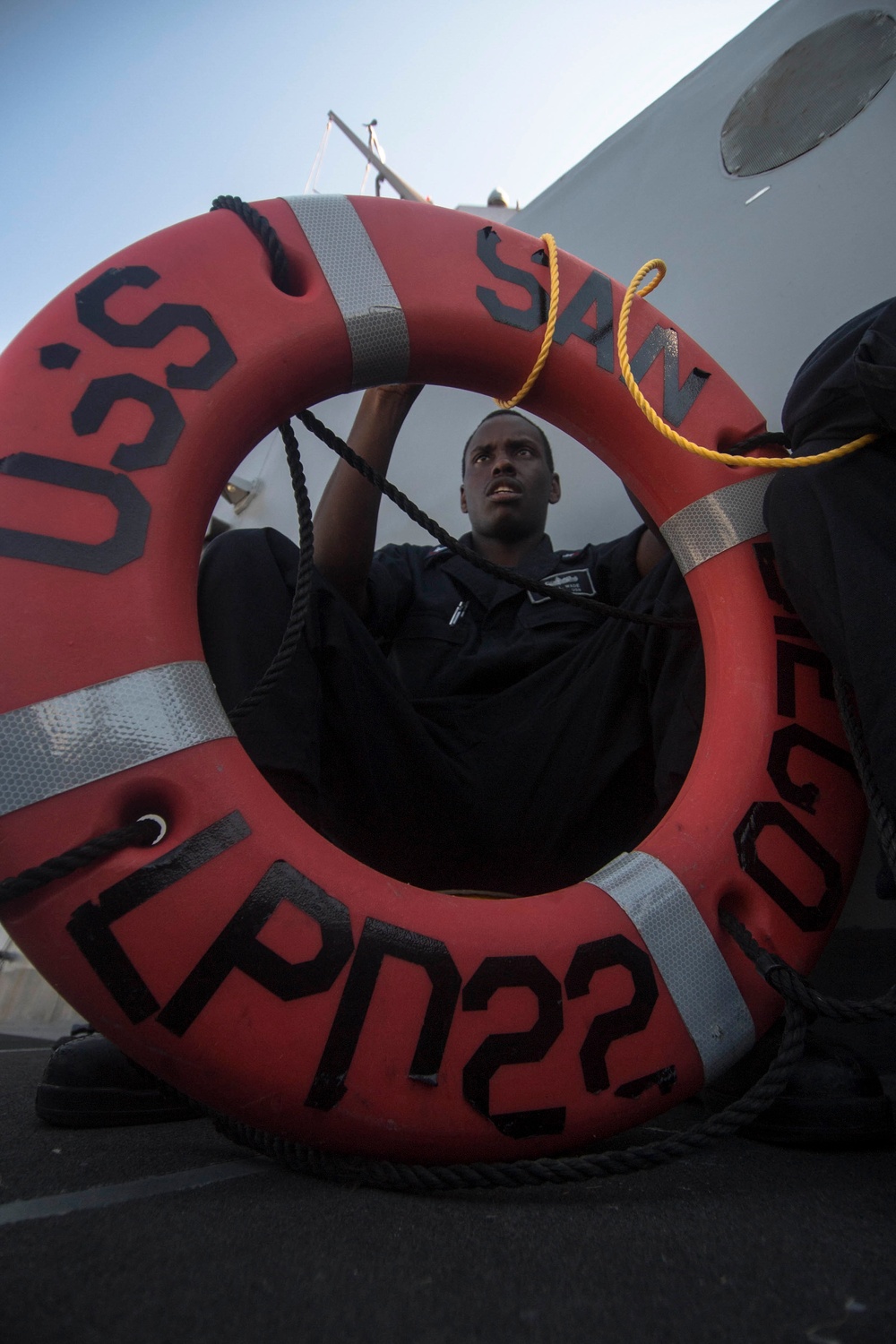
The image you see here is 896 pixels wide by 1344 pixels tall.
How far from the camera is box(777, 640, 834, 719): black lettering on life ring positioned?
2.16ft

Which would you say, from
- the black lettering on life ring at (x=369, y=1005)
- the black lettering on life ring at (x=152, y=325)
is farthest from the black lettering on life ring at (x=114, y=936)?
the black lettering on life ring at (x=152, y=325)

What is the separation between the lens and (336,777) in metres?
0.71

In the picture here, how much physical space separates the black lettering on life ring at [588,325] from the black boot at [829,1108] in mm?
618

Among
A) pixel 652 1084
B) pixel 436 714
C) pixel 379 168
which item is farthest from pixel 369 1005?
pixel 379 168

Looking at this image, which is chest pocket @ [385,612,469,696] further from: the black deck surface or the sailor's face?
the black deck surface

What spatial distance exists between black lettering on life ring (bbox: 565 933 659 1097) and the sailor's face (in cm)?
80

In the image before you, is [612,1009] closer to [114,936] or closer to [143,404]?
[114,936]

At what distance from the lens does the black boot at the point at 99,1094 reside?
63cm

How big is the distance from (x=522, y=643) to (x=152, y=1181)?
0.65 m

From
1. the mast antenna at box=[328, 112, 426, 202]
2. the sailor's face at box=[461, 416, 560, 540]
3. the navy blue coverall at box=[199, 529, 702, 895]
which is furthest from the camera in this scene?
the mast antenna at box=[328, 112, 426, 202]

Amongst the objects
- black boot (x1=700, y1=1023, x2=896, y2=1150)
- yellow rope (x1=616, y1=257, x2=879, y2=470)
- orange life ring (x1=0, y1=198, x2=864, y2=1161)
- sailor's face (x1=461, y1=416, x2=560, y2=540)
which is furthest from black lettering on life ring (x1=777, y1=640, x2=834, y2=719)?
sailor's face (x1=461, y1=416, x2=560, y2=540)

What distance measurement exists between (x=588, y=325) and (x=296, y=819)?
539 millimetres

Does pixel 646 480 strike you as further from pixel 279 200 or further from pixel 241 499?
pixel 241 499

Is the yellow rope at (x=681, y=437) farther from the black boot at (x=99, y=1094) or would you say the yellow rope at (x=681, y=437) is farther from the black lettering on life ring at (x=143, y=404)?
the black boot at (x=99, y=1094)
